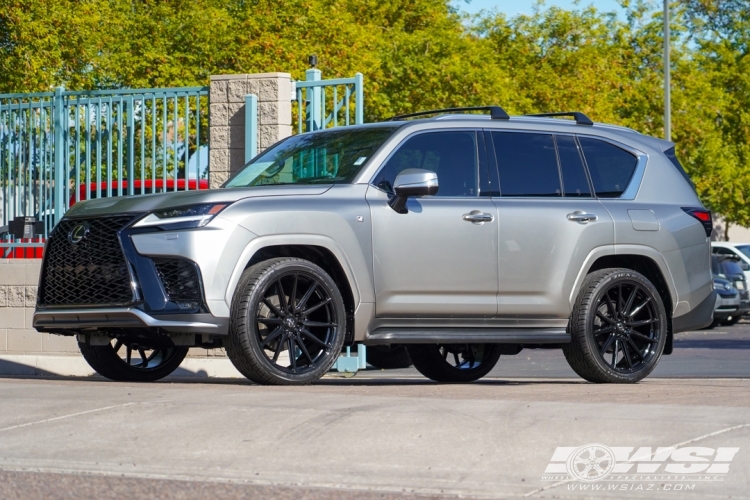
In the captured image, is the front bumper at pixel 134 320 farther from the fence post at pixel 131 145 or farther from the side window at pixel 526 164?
the fence post at pixel 131 145

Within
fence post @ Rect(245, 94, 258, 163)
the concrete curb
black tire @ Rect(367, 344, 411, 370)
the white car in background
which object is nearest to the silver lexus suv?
black tire @ Rect(367, 344, 411, 370)

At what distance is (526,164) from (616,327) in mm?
1333

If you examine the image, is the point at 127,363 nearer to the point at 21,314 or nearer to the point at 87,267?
the point at 87,267

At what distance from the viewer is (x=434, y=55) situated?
107ft

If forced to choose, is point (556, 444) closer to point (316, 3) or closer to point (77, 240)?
point (77, 240)

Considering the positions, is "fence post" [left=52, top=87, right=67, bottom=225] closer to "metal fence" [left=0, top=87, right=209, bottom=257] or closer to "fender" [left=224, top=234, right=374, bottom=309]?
"metal fence" [left=0, top=87, right=209, bottom=257]

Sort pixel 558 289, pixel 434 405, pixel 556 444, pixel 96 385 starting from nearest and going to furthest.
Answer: pixel 556 444 → pixel 434 405 → pixel 96 385 → pixel 558 289

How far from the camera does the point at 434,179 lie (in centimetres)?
876

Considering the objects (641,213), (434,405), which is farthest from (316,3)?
(434,405)

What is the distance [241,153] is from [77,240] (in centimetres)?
454

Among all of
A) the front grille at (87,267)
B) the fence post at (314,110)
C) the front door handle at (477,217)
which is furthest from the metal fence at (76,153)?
the front door handle at (477,217)

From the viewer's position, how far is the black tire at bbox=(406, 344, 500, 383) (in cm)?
1086

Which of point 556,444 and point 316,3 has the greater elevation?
point 316,3

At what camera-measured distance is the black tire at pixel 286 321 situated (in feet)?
27.5
